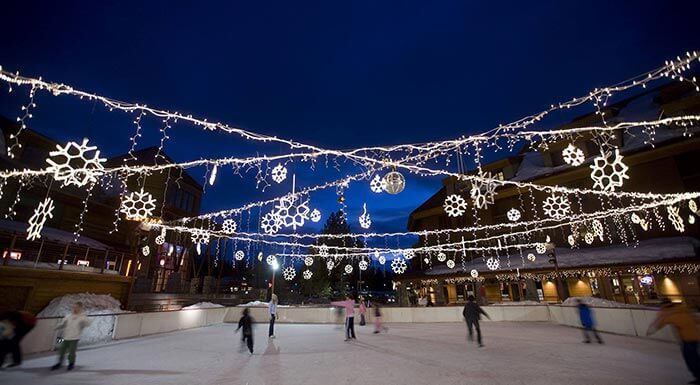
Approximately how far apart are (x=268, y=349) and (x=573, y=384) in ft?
24.2

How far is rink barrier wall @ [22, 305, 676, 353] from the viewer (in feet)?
29.1

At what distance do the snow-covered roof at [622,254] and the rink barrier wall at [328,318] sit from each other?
3384 mm

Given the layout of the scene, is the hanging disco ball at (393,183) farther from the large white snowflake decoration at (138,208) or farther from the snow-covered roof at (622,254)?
the snow-covered roof at (622,254)

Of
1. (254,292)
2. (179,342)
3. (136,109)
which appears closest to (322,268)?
(254,292)

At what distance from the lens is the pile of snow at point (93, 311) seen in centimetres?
1028

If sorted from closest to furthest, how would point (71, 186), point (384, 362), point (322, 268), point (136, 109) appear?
point (136, 109) → point (384, 362) → point (71, 186) → point (322, 268)

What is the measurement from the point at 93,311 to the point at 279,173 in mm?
10251

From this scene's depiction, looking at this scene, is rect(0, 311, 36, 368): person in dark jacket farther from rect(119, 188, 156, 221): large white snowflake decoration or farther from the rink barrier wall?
rect(119, 188, 156, 221): large white snowflake decoration

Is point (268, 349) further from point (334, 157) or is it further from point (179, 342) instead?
point (334, 157)

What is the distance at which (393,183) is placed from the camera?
7.19 m

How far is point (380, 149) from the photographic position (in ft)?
23.4

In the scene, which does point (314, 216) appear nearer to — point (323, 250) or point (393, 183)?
point (393, 183)

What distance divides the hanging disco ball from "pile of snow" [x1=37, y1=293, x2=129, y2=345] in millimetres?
10874

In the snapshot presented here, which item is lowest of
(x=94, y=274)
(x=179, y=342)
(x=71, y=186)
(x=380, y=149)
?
(x=179, y=342)
